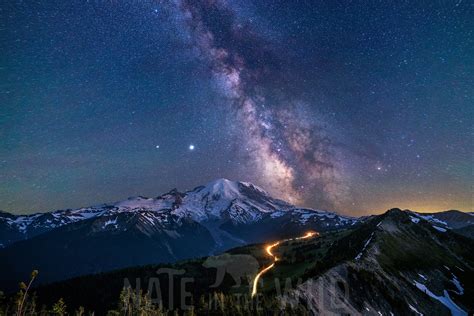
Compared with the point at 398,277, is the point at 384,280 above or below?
below

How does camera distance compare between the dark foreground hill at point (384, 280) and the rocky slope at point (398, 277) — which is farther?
the rocky slope at point (398, 277)

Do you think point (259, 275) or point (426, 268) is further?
point (259, 275)

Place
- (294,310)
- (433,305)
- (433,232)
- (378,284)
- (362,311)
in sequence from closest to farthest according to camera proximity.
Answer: (294,310)
(362,311)
(378,284)
(433,305)
(433,232)

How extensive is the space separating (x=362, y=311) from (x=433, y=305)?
3905cm

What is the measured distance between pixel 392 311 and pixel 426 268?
171 feet

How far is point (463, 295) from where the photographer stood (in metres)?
118

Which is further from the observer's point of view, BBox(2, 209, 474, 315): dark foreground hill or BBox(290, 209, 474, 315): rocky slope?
BBox(290, 209, 474, 315): rocky slope

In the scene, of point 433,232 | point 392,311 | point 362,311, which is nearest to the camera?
point 362,311

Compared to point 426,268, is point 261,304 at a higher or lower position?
lower

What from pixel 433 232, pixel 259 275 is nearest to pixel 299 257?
pixel 259 275

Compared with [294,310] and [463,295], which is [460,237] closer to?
[463,295]

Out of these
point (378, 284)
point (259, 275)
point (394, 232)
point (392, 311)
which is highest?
point (394, 232)

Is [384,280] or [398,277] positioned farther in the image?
[398,277]

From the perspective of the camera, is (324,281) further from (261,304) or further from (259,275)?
(259,275)
